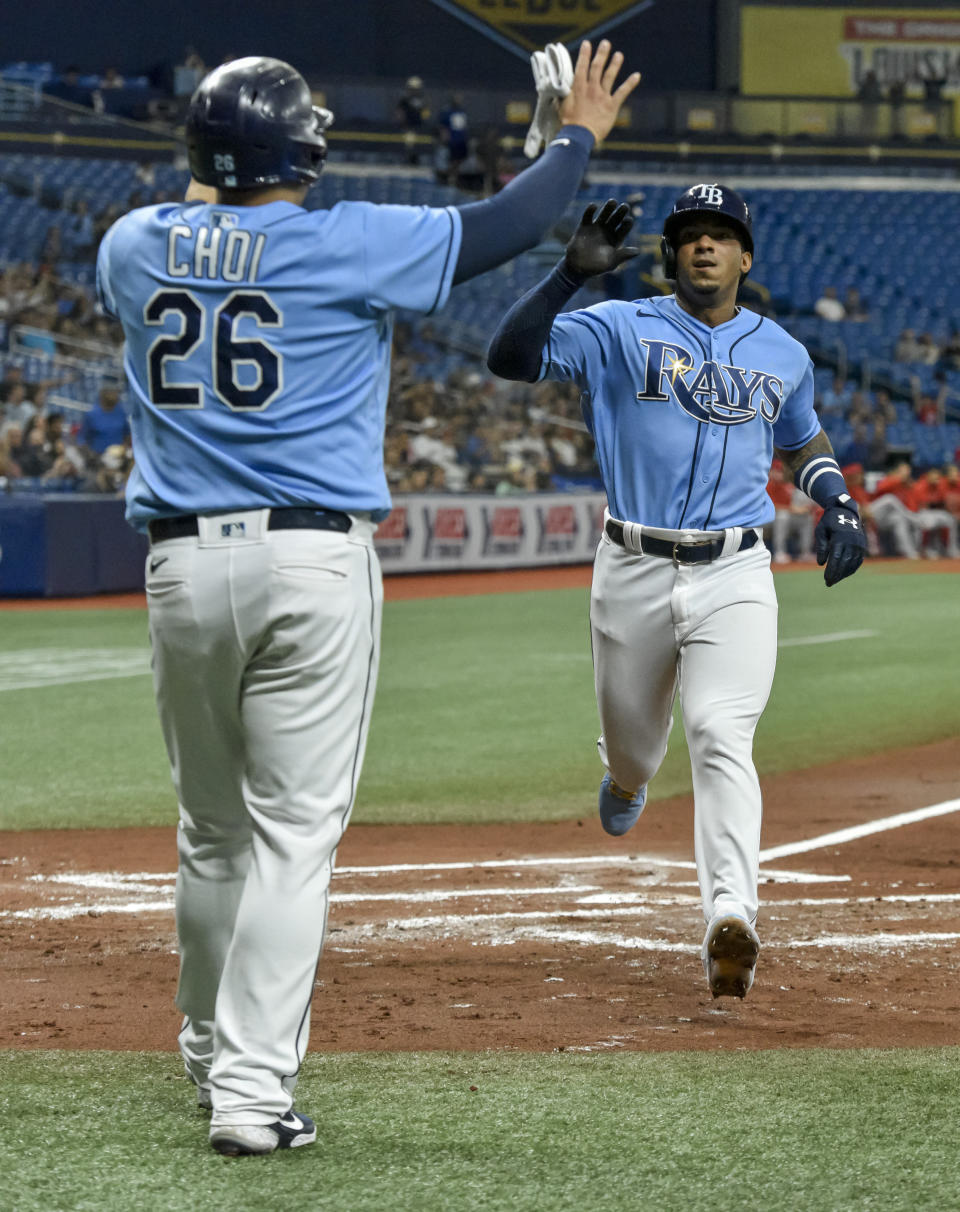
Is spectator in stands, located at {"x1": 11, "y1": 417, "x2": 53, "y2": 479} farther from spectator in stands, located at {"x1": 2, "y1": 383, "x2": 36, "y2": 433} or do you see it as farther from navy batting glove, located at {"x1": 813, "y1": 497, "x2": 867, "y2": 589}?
navy batting glove, located at {"x1": 813, "y1": 497, "x2": 867, "y2": 589}

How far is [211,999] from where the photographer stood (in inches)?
134

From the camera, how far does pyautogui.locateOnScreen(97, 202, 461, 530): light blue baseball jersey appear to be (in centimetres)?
312

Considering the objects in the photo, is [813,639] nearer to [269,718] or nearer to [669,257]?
[669,257]

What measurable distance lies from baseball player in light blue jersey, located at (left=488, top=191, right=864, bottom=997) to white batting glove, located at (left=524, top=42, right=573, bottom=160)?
922 mm

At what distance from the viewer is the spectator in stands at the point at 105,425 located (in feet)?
66.7

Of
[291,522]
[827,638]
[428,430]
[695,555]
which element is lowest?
[827,638]

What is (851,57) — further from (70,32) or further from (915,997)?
(915,997)

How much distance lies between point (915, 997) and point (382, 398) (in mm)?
2425

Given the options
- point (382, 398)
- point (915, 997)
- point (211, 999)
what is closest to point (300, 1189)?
point (211, 999)

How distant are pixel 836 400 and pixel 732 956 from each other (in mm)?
26689

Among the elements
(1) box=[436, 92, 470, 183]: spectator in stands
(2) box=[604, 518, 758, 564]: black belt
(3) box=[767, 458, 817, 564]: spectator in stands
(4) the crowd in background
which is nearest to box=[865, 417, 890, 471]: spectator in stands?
(4) the crowd in background

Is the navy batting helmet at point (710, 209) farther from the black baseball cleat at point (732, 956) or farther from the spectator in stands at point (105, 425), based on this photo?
the spectator in stands at point (105, 425)

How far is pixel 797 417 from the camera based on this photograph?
16.9 ft

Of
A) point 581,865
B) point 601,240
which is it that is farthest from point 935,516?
point 601,240
